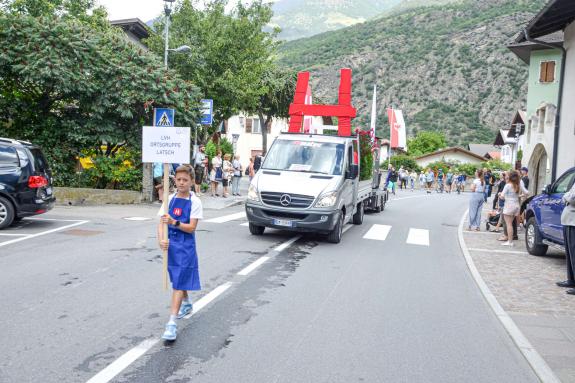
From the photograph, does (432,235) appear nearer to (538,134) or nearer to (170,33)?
(538,134)

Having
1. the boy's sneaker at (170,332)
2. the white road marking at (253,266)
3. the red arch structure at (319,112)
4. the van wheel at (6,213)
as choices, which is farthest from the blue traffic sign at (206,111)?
the boy's sneaker at (170,332)

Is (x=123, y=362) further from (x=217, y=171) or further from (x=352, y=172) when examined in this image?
(x=217, y=171)

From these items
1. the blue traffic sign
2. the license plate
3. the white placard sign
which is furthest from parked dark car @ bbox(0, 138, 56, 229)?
the blue traffic sign

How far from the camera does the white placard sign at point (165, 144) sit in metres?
6.40

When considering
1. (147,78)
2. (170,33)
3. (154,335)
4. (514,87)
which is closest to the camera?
(154,335)

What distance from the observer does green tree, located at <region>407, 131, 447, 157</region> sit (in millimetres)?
102188

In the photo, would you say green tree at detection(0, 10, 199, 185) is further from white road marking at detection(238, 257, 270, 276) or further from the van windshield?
white road marking at detection(238, 257, 270, 276)

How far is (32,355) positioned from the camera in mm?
4688

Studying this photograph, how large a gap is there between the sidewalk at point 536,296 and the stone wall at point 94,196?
34.0ft

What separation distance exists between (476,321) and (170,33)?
22608mm

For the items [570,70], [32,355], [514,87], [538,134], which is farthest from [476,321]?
[514,87]

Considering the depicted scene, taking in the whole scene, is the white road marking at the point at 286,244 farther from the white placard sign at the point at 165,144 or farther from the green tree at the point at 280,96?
the green tree at the point at 280,96

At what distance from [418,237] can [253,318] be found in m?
9.33

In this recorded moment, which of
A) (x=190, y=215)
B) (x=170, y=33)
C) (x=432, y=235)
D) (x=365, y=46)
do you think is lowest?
(x=432, y=235)
